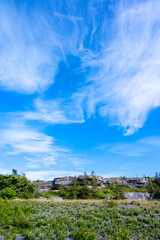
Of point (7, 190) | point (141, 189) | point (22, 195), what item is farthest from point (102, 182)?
point (7, 190)

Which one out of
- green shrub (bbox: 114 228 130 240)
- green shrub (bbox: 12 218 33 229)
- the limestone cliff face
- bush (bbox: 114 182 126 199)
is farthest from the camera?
the limestone cliff face

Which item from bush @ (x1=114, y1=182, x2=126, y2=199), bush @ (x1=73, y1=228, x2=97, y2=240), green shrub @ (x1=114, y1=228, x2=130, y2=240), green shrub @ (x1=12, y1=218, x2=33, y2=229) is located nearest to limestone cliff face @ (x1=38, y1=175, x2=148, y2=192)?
bush @ (x1=114, y1=182, x2=126, y2=199)

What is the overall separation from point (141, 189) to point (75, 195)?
33922mm

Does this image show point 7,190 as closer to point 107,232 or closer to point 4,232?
point 4,232

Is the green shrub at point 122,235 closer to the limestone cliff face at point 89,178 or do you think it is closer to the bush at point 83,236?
the bush at point 83,236

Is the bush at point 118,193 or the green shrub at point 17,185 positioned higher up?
the green shrub at point 17,185

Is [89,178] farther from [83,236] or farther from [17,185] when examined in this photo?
[83,236]

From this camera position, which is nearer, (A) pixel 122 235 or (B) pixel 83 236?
(B) pixel 83 236

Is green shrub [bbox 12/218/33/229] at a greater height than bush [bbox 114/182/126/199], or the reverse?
bush [bbox 114/182/126/199]

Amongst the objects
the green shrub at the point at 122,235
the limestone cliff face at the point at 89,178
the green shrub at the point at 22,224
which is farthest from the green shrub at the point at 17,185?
the green shrub at the point at 122,235

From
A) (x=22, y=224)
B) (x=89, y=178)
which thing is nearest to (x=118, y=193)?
(x=89, y=178)

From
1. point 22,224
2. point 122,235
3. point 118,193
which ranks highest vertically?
point 118,193

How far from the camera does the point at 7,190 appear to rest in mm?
36625

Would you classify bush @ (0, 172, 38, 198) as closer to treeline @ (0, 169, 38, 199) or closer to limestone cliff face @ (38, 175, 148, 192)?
treeline @ (0, 169, 38, 199)
